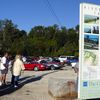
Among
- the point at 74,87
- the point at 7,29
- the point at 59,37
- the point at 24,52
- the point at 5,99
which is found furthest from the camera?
the point at 7,29

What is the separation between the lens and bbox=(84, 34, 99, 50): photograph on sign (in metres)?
12.0

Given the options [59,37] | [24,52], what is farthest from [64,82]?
[59,37]

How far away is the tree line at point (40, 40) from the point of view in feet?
332

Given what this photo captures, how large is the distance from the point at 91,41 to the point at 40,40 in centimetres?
10015

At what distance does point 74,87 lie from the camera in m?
14.1

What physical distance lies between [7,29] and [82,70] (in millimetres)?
128126

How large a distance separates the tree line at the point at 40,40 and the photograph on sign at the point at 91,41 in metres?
81.5

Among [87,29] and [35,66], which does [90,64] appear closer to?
[87,29]

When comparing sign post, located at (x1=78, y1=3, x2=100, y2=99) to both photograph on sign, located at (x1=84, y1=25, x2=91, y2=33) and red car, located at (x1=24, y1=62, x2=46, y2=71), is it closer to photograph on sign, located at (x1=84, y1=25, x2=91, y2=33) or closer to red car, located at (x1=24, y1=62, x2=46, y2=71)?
photograph on sign, located at (x1=84, y1=25, x2=91, y2=33)

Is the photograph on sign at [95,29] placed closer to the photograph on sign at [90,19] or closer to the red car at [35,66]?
the photograph on sign at [90,19]

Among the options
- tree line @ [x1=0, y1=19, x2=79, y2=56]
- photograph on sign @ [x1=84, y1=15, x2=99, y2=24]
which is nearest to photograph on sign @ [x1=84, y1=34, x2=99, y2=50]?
photograph on sign @ [x1=84, y1=15, x2=99, y2=24]

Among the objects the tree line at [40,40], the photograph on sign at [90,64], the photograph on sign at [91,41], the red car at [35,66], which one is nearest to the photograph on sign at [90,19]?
the photograph on sign at [91,41]

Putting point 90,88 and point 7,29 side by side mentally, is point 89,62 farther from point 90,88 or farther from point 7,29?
point 7,29

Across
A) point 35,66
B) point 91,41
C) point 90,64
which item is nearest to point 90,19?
point 91,41
